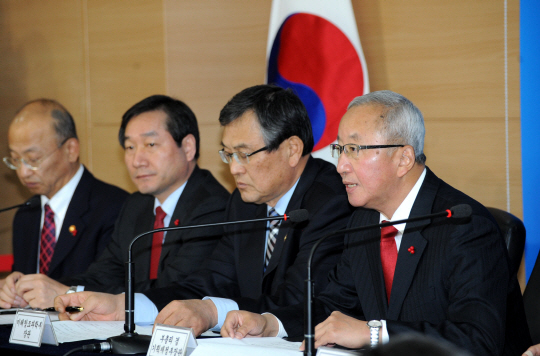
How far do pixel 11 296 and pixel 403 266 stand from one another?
1.71 meters

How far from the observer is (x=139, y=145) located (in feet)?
10.1

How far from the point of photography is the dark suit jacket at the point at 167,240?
2.81 meters

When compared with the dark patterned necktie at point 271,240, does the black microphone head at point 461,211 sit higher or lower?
higher

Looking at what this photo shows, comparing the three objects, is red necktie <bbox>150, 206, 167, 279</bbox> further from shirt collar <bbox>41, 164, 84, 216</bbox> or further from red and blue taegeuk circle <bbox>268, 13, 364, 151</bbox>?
red and blue taegeuk circle <bbox>268, 13, 364, 151</bbox>

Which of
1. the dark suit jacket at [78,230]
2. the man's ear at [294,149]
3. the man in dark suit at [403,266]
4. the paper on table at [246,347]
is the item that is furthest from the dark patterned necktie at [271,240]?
the dark suit jacket at [78,230]

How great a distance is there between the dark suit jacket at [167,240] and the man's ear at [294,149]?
0.50 metres

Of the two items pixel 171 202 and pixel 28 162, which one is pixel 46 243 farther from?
pixel 171 202

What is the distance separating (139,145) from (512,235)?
1.80 metres

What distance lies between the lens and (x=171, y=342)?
169 cm

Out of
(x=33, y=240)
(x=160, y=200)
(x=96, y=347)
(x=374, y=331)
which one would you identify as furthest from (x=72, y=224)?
(x=374, y=331)

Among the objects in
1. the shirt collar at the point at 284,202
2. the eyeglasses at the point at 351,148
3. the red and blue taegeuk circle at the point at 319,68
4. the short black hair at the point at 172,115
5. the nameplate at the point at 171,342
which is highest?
the red and blue taegeuk circle at the point at 319,68

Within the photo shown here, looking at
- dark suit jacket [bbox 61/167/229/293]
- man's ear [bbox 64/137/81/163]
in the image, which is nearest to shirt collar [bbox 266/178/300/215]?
dark suit jacket [bbox 61/167/229/293]

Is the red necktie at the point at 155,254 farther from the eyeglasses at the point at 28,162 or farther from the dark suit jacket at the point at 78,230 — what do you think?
the eyeglasses at the point at 28,162

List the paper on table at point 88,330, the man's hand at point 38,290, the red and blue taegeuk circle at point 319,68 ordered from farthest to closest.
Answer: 1. the red and blue taegeuk circle at point 319,68
2. the man's hand at point 38,290
3. the paper on table at point 88,330
